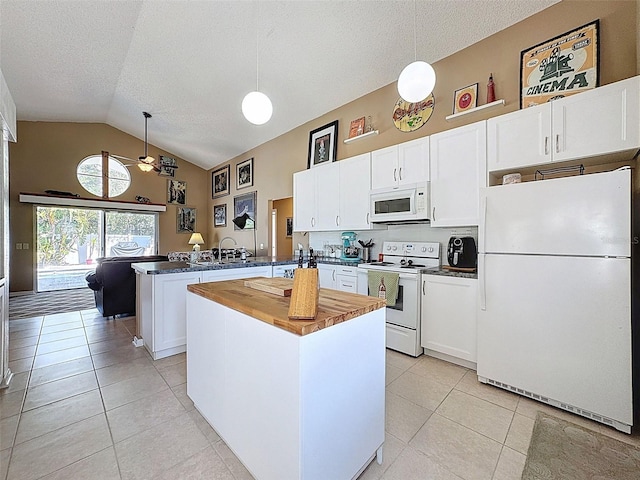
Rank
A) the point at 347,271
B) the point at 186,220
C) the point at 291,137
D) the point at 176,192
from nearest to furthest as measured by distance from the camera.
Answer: the point at 347,271, the point at 291,137, the point at 176,192, the point at 186,220

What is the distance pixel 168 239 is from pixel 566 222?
8.48 m

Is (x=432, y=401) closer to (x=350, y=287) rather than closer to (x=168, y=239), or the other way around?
(x=350, y=287)

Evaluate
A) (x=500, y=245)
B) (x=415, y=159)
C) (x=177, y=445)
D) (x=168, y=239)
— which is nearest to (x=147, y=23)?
(x=415, y=159)

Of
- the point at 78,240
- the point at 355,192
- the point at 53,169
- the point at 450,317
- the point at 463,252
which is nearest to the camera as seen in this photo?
the point at 450,317

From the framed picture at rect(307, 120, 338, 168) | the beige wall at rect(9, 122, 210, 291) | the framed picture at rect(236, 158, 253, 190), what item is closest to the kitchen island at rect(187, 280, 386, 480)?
the framed picture at rect(307, 120, 338, 168)

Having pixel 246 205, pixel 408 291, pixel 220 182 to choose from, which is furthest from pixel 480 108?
pixel 220 182

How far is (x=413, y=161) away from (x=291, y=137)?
9.33 ft

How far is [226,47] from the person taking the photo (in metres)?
3.32

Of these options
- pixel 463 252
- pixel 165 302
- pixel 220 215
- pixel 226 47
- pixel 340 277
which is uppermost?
pixel 226 47

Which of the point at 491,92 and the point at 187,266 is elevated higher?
the point at 491,92

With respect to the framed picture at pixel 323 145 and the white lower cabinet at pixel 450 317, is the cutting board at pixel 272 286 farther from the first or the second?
the framed picture at pixel 323 145

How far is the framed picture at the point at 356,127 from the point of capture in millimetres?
3822

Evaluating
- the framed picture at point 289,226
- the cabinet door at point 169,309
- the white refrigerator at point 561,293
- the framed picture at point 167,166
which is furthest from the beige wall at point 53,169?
the white refrigerator at point 561,293

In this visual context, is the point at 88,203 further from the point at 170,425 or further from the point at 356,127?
the point at 170,425
